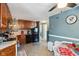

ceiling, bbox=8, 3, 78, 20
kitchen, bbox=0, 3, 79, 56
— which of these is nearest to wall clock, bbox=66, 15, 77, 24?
kitchen, bbox=0, 3, 79, 56

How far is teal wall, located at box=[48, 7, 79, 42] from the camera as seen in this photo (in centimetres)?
169

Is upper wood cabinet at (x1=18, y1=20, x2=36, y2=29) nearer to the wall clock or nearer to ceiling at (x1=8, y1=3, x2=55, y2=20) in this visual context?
ceiling at (x1=8, y1=3, x2=55, y2=20)

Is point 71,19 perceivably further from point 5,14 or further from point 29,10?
point 5,14

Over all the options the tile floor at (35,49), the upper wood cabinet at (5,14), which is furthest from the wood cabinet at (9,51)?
the upper wood cabinet at (5,14)

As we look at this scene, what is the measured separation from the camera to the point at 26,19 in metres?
1.80

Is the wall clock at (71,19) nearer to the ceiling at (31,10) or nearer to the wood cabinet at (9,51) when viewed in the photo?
the ceiling at (31,10)

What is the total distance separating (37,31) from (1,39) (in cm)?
68

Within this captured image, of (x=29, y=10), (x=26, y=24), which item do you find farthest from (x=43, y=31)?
(x=29, y=10)

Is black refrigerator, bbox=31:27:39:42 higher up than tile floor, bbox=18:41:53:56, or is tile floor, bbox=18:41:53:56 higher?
black refrigerator, bbox=31:27:39:42

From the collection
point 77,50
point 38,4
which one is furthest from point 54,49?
point 38,4

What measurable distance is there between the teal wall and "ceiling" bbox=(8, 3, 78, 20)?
10 centimetres

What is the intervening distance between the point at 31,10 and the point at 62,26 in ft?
1.98

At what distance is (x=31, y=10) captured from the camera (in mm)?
1801

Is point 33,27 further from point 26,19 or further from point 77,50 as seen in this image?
point 77,50
